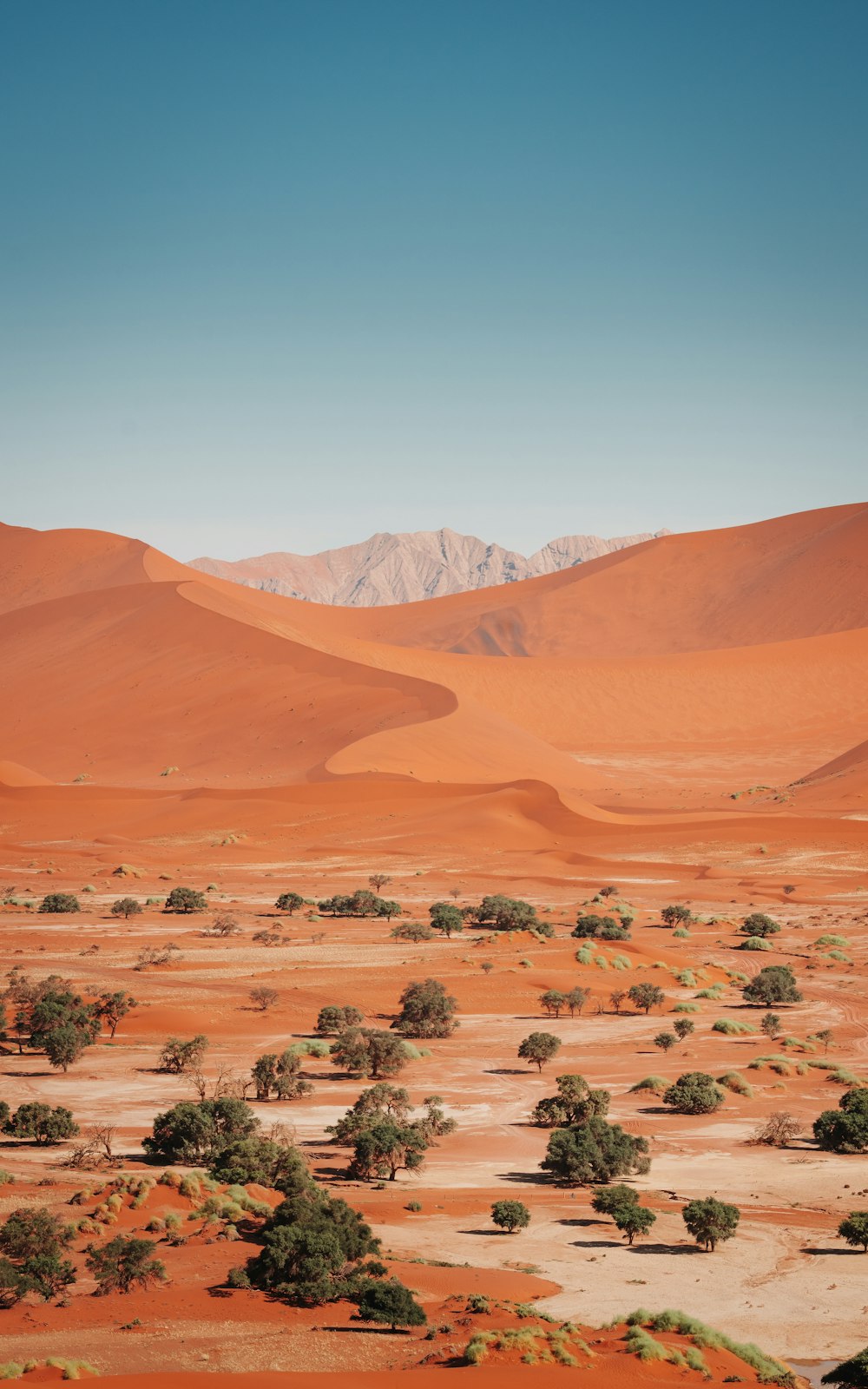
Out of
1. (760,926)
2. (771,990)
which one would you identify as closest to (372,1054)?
(771,990)

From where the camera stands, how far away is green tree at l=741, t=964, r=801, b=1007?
29672 mm

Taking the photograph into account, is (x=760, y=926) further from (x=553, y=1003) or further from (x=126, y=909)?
(x=126, y=909)

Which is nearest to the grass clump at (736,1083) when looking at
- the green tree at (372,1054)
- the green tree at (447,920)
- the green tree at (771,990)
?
the green tree at (372,1054)

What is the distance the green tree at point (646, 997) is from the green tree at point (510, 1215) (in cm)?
1506

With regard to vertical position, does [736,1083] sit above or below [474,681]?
below

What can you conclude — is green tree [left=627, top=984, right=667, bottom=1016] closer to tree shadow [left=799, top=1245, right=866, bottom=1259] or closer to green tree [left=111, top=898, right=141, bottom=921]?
tree shadow [left=799, top=1245, right=866, bottom=1259]

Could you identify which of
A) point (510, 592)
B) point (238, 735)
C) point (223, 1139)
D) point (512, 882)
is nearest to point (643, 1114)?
point (223, 1139)

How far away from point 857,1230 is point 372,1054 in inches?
405

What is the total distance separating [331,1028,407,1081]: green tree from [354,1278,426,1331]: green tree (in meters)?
11.1

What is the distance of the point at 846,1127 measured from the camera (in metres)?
18.6

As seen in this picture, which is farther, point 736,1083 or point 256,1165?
point 736,1083

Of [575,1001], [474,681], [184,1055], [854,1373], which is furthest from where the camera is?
[474,681]

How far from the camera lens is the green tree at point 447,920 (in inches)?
1517

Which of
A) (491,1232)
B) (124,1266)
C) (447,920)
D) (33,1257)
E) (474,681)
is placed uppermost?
(474,681)
